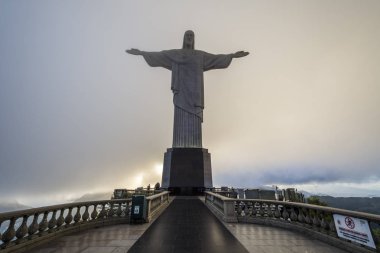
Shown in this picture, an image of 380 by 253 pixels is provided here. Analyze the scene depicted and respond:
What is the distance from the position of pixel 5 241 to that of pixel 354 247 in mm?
9937

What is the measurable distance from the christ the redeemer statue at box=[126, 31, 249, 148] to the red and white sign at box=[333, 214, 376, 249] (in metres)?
20.7

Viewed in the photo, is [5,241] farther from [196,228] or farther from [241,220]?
[241,220]

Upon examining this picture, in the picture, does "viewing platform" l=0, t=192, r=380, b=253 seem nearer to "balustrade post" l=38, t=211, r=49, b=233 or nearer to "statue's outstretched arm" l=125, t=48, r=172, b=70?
"balustrade post" l=38, t=211, r=49, b=233

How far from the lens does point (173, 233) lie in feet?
25.2

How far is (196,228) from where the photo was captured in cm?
842

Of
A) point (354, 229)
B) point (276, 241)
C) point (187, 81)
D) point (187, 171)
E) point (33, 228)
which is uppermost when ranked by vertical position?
point (187, 81)

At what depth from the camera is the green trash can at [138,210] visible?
9.71 metres

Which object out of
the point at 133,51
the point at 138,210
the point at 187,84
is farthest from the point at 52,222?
the point at 133,51

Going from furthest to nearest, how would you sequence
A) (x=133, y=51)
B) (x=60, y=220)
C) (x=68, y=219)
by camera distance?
(x=133, y=51) < (x=68, y=219) < (x=60, y=220)

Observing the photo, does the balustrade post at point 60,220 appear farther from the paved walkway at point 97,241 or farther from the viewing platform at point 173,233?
the paved walkway at point 97,241

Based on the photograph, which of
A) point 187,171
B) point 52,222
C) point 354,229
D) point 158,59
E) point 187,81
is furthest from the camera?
point 158,59

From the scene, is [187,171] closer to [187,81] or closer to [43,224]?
[187,81]

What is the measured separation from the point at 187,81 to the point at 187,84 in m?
0.49

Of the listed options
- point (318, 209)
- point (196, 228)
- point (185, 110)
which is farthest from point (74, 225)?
point (185, 110)
